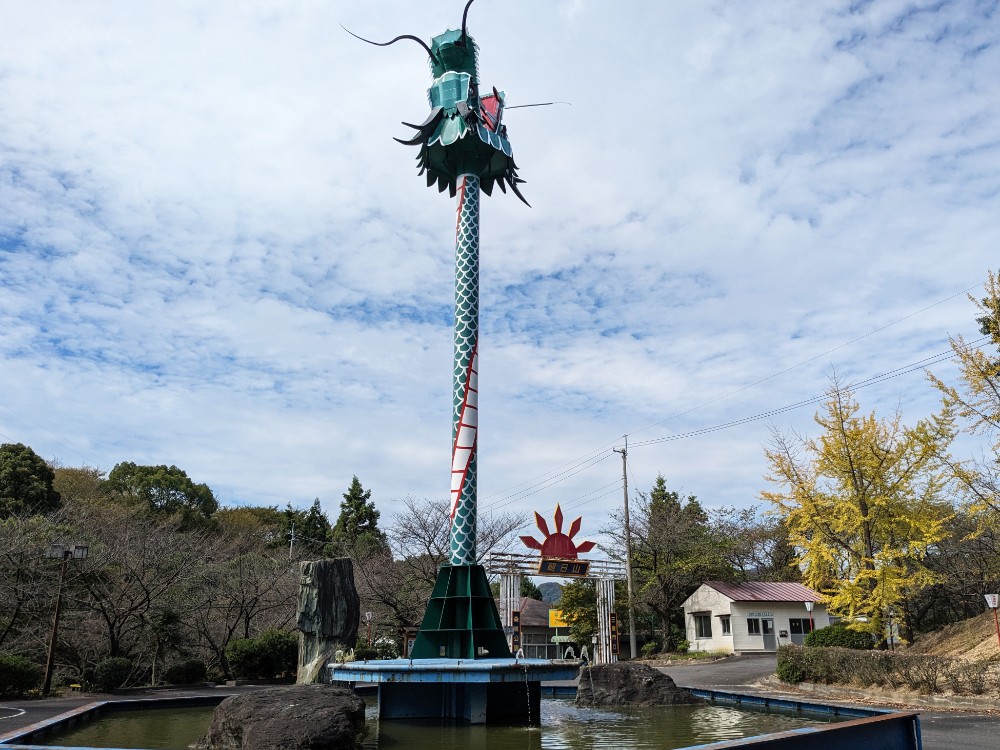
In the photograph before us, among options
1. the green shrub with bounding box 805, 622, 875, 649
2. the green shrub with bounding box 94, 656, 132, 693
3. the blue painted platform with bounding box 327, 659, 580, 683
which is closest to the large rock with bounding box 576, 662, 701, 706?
the blue painted platform with bounding box 327, 659, 580, 683

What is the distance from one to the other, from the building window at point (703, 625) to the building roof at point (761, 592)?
5.63 feet

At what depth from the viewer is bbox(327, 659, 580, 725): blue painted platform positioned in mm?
11844

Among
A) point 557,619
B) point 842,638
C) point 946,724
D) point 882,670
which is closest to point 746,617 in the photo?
point 557,619

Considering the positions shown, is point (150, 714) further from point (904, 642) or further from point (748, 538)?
point (748, 538)

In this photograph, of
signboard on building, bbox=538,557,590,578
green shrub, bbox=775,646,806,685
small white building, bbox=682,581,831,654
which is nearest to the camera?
green shrub, bbox=775,646,806,685

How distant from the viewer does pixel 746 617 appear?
115ft

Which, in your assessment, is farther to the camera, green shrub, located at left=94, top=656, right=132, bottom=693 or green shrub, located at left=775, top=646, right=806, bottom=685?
green shrub, located at left=775, top=646, right=806, bottom=685

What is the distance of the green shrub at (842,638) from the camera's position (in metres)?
20.7

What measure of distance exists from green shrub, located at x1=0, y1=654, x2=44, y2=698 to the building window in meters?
29.1

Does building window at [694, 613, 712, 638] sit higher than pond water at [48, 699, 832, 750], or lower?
higher

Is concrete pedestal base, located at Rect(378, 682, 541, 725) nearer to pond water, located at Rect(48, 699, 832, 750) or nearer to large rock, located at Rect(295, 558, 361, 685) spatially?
pond water, located at Rect(48, 699, 832, 750)

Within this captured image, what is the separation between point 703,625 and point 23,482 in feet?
108

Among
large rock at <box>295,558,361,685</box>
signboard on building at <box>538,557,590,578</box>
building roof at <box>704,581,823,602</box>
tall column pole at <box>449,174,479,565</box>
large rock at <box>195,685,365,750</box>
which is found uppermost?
tall column pole at <box>449,174,479,565</box>

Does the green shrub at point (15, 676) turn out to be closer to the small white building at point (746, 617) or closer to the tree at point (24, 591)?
the tree at point (24, 591)
